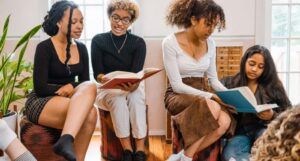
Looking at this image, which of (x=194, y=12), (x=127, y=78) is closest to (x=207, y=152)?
(x=127, y=78)

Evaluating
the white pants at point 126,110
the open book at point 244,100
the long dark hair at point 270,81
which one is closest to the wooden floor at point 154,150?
the white pants at point 126,110

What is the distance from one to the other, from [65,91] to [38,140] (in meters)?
0.33

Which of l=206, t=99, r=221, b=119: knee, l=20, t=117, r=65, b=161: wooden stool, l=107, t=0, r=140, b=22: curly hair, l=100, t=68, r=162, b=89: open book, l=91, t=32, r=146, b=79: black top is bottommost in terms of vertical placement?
l=20, t=117, r=65, b=161: wooden stool

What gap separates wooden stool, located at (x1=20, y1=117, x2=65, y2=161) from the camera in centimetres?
226

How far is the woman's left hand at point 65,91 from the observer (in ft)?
7.70

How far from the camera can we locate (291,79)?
3756 millimetres

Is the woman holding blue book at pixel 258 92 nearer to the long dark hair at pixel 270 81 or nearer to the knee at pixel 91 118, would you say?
the long dark hair at pixel 270 81

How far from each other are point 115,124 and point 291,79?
6.35 feet

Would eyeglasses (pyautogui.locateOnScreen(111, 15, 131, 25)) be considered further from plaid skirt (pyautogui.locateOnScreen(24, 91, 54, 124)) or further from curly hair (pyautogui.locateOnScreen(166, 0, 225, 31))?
plaid skirt (pyautogui.locateOnScreen(24, 91, 54, 124))

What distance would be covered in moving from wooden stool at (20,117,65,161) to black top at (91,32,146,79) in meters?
0.72

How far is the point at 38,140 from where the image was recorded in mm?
2266

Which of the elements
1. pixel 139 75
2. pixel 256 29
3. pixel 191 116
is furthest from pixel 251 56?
pixel 256 29

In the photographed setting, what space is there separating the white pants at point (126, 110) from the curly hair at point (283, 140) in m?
1.99

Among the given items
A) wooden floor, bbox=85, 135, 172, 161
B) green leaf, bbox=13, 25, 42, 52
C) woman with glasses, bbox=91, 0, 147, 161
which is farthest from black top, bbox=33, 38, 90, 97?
wooden floor, bbox=85, 135, 172, 161
